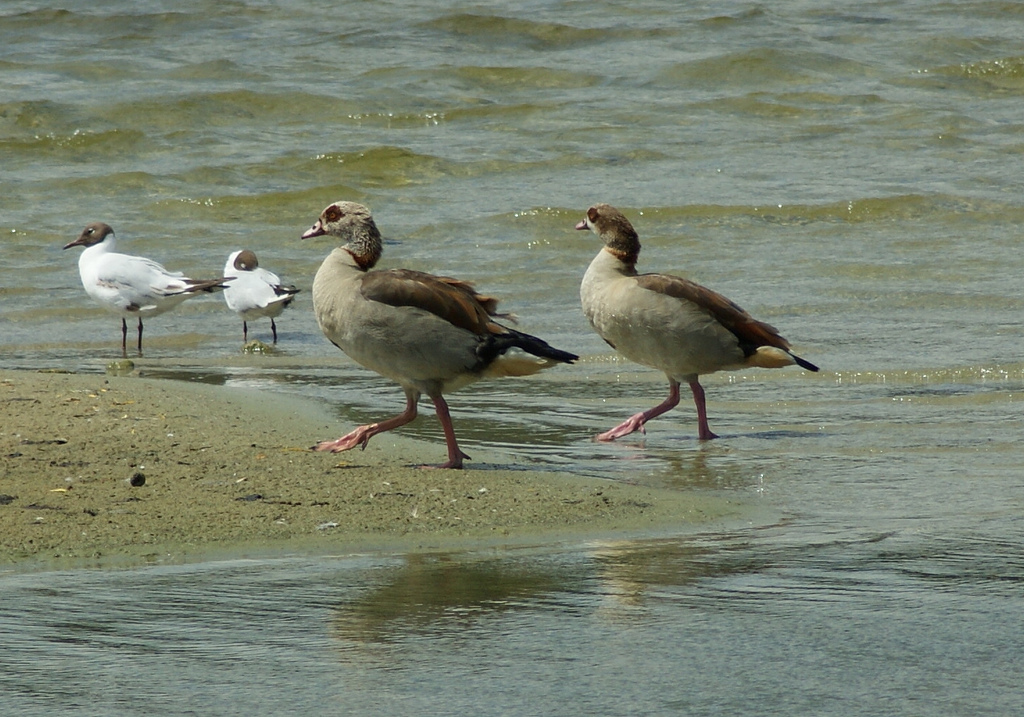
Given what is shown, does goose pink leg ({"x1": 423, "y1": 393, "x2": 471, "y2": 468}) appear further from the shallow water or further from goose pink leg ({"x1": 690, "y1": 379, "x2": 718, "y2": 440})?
goose pink leg ({"x1": 690, "y1": 379, "x2": 718, "y2": 440})

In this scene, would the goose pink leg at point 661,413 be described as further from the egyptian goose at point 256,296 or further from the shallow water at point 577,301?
the egyptian goose at point 256,296

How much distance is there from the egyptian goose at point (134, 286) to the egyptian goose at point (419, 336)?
16.5ft

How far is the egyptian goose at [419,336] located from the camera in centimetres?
663

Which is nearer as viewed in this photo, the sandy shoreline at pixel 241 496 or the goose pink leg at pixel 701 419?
the sandy shoreline at pixel 241 496

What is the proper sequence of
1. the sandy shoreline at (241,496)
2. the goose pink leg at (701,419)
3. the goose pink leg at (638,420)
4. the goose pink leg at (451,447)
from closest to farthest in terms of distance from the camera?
the sandy shoreline at (241,496)
the goose pink leg at (451,447)
the goose pink leg at (638,420)
the goose pink leg at (701,419)

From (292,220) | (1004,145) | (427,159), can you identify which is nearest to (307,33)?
(427,159)

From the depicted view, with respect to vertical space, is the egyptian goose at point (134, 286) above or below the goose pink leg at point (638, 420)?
below

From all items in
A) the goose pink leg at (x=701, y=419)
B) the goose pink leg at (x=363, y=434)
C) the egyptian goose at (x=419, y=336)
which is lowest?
the goose pink leg at (x=701, y=419)

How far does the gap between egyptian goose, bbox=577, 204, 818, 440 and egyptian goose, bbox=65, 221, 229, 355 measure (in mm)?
4471

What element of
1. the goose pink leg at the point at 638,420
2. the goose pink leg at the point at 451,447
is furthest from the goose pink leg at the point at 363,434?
the goose pink leg at the point at 638,420

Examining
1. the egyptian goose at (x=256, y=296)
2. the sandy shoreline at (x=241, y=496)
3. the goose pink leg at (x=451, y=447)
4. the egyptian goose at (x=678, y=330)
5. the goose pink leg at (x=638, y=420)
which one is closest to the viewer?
the sandy shoreline at (x=241, y=496)

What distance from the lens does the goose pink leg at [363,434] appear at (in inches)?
258

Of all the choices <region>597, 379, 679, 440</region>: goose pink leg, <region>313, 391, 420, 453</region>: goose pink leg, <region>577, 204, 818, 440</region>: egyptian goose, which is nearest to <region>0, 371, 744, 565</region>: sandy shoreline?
<region>313, 391, 420, 453</region>: goose pink leg

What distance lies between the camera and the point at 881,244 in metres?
14.6
